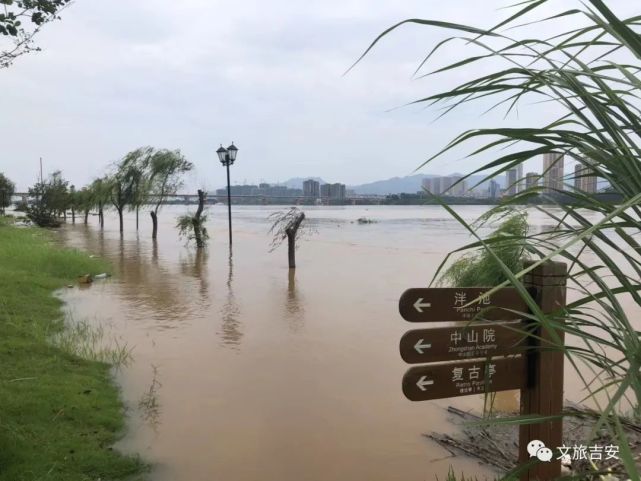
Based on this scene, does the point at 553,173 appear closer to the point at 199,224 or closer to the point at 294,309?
the point at 294,309

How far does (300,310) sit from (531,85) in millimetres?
7054

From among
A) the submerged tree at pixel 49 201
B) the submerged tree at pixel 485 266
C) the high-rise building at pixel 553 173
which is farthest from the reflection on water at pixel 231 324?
the submerged tree at pixel 49 201

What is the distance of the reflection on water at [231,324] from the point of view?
6.02m

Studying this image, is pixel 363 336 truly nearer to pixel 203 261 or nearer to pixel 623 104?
pixel 623 104

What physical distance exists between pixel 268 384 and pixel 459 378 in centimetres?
272

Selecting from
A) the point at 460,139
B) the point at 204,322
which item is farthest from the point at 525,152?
the point at 204,322

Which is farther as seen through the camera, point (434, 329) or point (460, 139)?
point (434, 329)

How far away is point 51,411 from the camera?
Result: 136 inches

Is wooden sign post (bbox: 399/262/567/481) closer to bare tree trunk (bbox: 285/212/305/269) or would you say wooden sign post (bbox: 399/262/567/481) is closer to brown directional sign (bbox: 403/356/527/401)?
brown directional sign (bbox: 403/356/527/401)

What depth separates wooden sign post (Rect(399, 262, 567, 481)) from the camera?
2.11 m

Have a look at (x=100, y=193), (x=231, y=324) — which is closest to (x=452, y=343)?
(x=231, y=324)

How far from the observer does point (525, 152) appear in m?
0.99

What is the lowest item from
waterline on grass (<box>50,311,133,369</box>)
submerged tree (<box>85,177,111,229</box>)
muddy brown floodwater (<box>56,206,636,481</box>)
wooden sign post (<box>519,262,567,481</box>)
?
muddy brown floodwater (<box>56,206,636,481</box>)

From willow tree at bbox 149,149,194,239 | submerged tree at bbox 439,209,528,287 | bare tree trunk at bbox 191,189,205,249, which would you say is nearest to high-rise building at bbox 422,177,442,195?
submerged tree at bbox 439,209,528,287
